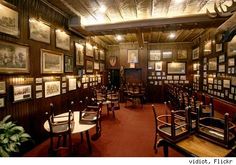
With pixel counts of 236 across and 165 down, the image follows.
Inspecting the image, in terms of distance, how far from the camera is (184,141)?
2.10m

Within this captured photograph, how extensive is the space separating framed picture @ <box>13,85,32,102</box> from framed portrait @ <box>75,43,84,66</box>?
237 cm

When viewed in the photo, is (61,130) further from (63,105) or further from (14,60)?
(63,105)

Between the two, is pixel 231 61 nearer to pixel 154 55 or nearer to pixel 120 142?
pixel 120 142

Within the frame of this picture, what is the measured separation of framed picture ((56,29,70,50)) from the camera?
4.54 metres

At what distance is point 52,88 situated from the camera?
4309 millimetres

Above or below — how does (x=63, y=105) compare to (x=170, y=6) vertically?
below

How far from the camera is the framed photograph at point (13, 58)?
2.93m

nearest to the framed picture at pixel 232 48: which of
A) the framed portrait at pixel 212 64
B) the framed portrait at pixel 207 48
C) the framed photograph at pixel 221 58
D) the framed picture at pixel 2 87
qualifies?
the framed photograph at pixel 221 58

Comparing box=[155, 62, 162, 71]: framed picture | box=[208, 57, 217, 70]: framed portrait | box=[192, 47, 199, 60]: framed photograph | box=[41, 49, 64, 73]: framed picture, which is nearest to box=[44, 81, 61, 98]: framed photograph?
box=[41, 49, 64, 73]: framed picture

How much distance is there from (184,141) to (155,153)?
1.44 meters

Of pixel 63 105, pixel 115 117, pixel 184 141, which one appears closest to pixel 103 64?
pixel 115 117

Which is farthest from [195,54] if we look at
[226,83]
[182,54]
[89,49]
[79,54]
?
[79,54]

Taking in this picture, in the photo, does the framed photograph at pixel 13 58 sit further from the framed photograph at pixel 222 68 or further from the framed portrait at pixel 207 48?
the framed portrait at pixel 207 48

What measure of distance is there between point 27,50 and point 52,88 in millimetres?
1196
